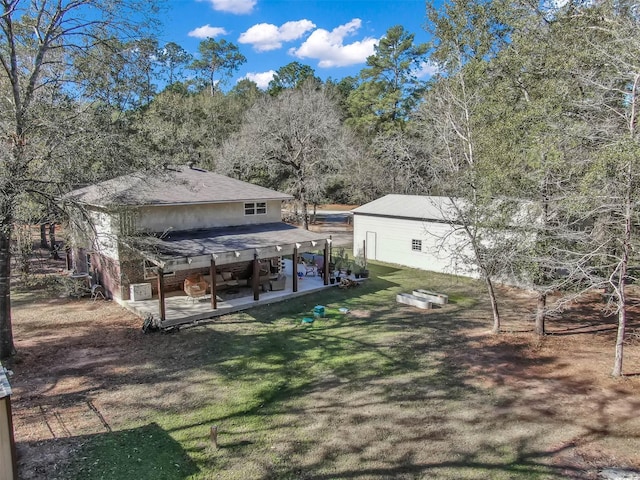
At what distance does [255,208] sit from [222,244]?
13.4 ft

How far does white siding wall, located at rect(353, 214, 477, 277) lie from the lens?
2239 centimetres

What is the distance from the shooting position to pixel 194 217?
17.5m

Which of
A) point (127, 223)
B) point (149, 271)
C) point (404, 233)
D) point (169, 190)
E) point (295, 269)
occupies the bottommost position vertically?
point (295, 269)

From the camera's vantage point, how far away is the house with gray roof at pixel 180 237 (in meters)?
13.7

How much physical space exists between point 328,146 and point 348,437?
24.8 m

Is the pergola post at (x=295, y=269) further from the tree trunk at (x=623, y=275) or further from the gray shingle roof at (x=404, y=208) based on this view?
the tree trunk at (x=623, y=275)

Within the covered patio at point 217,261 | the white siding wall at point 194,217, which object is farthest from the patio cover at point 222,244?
the white siding wall at point 194,217

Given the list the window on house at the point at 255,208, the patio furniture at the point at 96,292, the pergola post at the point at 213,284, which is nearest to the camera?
the pergola post at the point at 213,284

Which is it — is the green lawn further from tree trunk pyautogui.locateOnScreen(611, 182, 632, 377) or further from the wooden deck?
tree trunk pyautogui.locateOnScreen(611, 182, 632, 377)

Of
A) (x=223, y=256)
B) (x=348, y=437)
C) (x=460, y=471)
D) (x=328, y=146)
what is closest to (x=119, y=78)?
(x=223, y=256)

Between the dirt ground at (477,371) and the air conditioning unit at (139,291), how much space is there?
73 centimetres

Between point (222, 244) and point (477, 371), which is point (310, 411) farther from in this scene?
point (222, 244)

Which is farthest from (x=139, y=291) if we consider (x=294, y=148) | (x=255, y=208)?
(x=294, y=148)

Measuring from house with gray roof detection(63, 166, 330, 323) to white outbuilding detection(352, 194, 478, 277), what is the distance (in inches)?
262
